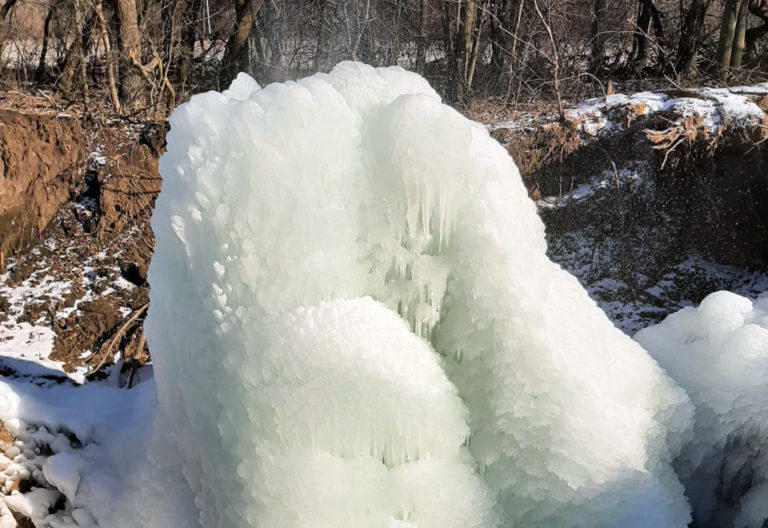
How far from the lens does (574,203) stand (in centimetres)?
819

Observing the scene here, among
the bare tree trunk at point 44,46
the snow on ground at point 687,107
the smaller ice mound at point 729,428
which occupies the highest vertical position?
the bare tree trunk at point 44,46

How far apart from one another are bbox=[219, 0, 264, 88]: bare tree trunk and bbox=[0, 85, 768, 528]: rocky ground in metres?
2.93

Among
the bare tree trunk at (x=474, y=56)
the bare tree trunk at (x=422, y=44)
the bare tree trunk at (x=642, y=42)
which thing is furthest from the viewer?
the bare tree trunk at (x=422, y=44)

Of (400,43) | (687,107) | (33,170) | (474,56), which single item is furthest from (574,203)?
(33,170)

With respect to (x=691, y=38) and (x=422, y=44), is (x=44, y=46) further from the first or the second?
(x=691, y=38)

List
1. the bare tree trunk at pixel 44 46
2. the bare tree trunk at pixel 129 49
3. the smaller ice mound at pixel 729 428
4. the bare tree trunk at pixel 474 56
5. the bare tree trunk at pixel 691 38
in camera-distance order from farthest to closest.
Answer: the bare tree trunk at pixel 474 56, the bare tree trunk at pixel 691 38, the bare tree trunk at pixel 44 46, the bare tree trunk at pixel 129 49, the smaller ice mound at pixel 729 428

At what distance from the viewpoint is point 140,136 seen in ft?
25.8

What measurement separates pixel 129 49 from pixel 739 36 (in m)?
8.11

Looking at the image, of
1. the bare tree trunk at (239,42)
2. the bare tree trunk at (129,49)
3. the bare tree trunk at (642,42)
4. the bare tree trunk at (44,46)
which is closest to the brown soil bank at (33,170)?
the bare tree trunk at (129,49)

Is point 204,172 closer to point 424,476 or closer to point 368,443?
point 368,443

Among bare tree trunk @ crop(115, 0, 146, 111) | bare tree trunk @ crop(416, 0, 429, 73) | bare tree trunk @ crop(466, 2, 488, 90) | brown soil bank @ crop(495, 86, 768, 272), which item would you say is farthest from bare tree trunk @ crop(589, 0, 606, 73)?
bare tree trunk @ crop(115, 0, 146, 111)

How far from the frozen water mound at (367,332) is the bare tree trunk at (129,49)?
675 cm

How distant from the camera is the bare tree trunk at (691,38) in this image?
9.95 m

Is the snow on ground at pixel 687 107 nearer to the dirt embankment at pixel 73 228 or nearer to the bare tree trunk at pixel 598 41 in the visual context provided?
the bare tree trunk at pixel 598 41
